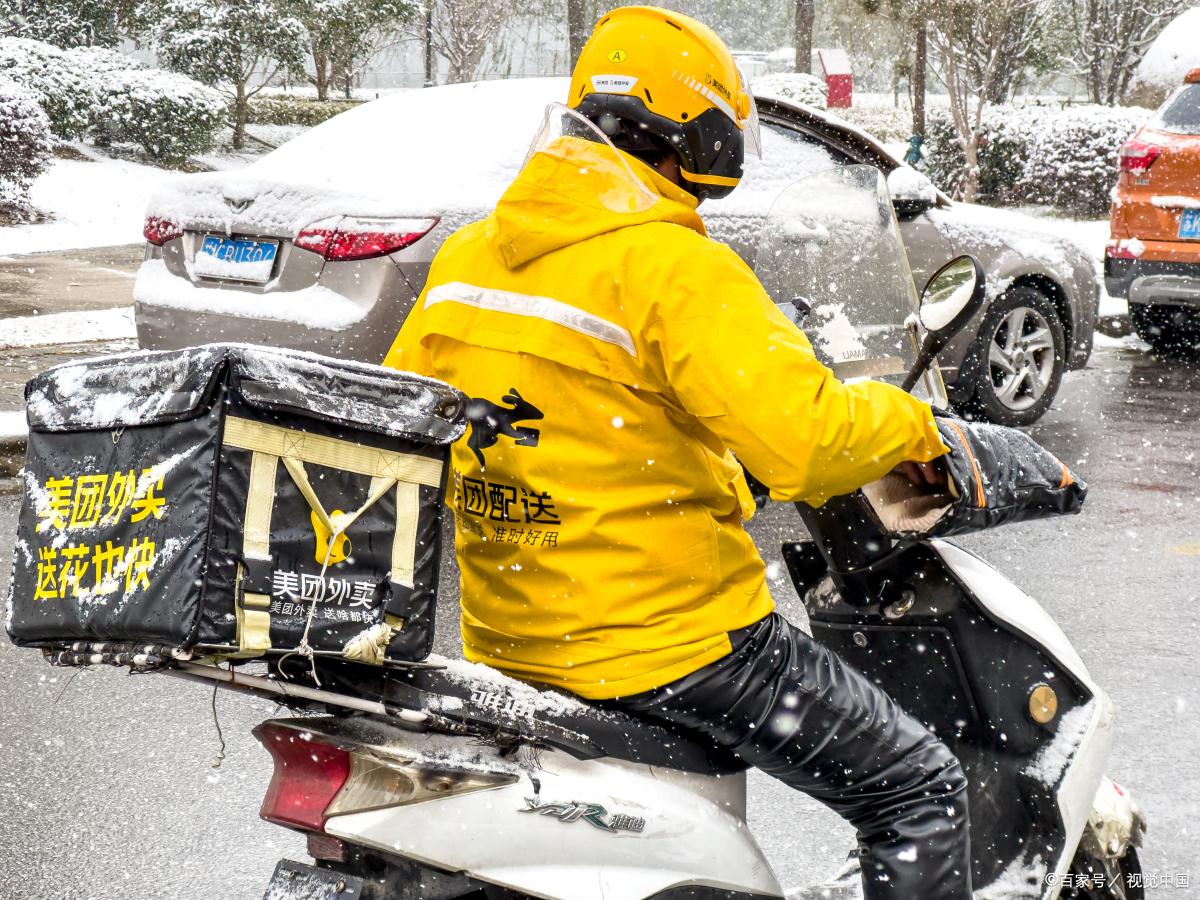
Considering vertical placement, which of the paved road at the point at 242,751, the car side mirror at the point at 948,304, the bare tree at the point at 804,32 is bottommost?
the paved road at the point at 242,751

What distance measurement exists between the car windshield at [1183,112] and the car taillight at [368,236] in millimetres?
6779

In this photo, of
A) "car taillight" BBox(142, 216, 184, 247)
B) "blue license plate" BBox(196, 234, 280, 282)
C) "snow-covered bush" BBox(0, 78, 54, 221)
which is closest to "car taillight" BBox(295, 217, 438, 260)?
"blue license plate" BBox(196, 234, 280, 282)

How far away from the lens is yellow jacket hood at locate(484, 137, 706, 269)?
2057 mm

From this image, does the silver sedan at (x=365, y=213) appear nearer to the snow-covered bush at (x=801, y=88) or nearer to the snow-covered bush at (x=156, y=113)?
the snow-covered bush at (x=156, y=113)

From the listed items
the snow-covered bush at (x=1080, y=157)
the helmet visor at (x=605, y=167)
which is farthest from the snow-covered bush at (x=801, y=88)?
the helmet visor at (x=605, y=167)

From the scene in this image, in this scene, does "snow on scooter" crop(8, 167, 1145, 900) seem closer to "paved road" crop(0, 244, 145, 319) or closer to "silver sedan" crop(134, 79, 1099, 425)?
"silver sedan" crop(134, 79, 1099, 425)

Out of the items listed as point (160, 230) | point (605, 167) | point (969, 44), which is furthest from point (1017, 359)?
point (969, 44)

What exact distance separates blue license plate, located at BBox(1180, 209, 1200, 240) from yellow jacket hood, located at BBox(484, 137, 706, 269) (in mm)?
8851

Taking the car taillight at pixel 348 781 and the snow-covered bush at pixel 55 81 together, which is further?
the snow-covered bush at pixel 55 81

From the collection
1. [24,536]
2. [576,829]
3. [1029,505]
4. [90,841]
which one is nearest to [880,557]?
[1029,505]

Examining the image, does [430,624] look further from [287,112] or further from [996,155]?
[287,112]

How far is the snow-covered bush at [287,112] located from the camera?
25922 millimetres

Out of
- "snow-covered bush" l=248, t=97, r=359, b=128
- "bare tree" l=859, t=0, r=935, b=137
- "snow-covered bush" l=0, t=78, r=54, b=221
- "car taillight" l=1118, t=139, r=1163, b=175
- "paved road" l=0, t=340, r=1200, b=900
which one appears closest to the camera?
"paved road" l=0, t=340, r=1200, b=900

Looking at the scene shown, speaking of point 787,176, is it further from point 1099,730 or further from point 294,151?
point 1099,730
